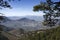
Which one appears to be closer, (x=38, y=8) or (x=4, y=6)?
(x=4, y=6)

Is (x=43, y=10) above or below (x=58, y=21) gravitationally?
above

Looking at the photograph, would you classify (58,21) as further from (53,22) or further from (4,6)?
(4,6)

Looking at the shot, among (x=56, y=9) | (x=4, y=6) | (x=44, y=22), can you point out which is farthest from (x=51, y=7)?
(x=4, y=6)

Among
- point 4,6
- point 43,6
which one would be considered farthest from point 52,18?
point 4,6

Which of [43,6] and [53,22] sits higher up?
[43,6]

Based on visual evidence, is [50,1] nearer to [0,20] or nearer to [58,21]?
[58,21]

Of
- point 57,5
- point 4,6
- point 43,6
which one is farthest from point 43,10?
point 4,6

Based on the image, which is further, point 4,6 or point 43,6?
point 43,6

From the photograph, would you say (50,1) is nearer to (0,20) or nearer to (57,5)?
(57,5)
